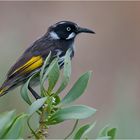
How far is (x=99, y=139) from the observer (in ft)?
4.66

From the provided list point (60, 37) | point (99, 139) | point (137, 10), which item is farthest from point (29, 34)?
point (99, 139)

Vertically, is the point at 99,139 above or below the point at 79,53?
above

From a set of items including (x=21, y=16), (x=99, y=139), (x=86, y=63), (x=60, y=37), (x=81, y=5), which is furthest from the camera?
(x=81, y=5)

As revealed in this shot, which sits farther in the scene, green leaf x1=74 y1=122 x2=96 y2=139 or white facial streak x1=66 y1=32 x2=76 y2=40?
white facial streak x1=66 y1=32 x2=76 y2=40

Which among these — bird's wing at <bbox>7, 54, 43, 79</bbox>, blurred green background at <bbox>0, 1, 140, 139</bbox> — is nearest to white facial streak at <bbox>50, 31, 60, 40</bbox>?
bird's wing at <bbox>7, 54, 43, 79</bbox>

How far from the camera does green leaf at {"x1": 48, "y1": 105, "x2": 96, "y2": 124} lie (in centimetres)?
142

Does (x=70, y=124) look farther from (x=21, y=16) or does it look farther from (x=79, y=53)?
(x=21, y=16)

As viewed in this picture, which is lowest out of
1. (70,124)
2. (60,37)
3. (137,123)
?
(70,124)

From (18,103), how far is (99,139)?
8.75 ft

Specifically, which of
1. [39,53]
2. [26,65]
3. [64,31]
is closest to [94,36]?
[64,31]

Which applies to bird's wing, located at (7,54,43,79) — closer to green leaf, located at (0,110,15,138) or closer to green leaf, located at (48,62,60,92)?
green leaf, located at (48,62,60,92)

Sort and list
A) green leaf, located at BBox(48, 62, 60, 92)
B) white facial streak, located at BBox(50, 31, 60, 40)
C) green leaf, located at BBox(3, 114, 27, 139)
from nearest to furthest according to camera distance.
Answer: green leaf, located at BBox(3, 114, 27, 139)
green leaf, located at BBox(48, 62, 60, 92)
white facial streak, located at BBox(50, 31, 60, 40)

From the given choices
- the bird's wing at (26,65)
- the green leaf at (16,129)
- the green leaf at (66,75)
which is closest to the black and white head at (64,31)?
the bird's wing at (26,65)

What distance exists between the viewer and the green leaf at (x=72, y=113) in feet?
4.66
